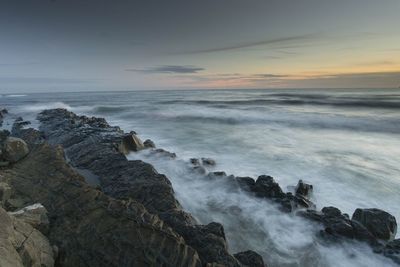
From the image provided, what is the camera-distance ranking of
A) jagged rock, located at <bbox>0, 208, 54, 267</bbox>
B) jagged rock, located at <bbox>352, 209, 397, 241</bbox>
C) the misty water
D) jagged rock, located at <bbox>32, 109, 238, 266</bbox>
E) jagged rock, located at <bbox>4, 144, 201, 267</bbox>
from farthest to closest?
jagged rock, located at <bbox>352, 209, 397, 241</bbox> < the misty water < jagged rock, located at <bbox>32, 109, 238, 266</bbox> < jagged rock, located at <bbox>4, 144, 201, 267</bbox> < jagged rock, located at <bbox>0, 208, 54, 267</bbox>

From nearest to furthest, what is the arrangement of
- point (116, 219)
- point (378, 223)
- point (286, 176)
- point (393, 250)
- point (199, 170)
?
point (116, 219)
point (393, 250)
point (378, 223)
point (199, 170)
point (286, 176)

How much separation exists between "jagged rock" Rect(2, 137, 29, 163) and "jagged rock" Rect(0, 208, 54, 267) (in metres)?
4.94

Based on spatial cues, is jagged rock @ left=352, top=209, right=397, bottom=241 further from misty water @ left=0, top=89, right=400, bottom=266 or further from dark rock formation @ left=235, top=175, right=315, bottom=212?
dark rock formation @ left=235, top=175, right=315, bottom=212

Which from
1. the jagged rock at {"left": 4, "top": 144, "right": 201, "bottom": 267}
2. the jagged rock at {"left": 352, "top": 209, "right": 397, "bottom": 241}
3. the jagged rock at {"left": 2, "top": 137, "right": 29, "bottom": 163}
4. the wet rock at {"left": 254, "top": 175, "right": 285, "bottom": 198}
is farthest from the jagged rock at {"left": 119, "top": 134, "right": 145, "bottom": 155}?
the jagged rock at {"left": 352, "top": 209, "right": 397, "bottom": 241}

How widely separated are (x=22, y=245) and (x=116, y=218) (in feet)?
4.76

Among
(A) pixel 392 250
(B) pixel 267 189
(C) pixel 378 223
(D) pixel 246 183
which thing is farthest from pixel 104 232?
(C) pixel 378 223

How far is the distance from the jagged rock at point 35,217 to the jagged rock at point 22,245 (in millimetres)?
274

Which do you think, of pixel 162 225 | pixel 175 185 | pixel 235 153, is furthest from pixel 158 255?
pixel 235 153

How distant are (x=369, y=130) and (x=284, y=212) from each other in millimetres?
20084

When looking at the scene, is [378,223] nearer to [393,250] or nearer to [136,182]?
[393,250]

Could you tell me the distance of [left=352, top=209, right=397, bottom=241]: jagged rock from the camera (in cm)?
728

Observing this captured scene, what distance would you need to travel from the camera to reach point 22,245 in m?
4.87

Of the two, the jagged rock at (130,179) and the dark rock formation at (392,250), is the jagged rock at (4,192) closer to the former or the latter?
the jagged rock at (130,179)

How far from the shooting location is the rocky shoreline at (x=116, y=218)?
507cm
